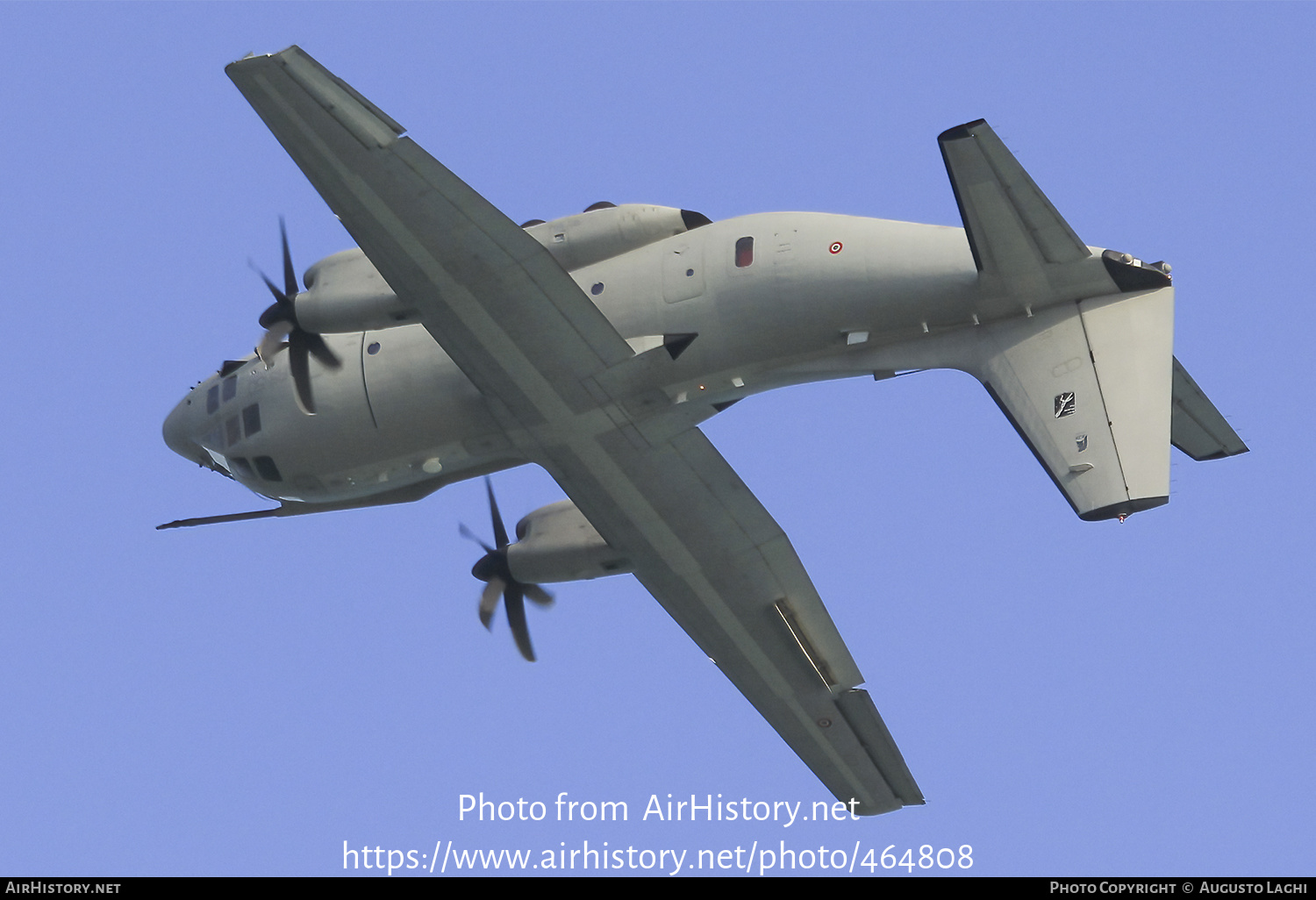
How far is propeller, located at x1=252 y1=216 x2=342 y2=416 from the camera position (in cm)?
3441

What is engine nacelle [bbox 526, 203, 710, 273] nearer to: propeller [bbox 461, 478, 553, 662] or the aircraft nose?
propeller [bbox 461, 478, 553, 662]

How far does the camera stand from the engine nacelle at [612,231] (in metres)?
33.3

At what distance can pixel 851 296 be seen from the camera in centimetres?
3111

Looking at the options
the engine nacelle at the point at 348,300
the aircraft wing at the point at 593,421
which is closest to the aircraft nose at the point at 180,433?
the engine nacelle at the point at 348,300

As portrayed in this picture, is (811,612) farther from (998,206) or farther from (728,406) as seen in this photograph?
(998,206)

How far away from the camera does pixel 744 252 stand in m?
32.1

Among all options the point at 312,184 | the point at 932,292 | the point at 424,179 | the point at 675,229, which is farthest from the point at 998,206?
the point at 312,184

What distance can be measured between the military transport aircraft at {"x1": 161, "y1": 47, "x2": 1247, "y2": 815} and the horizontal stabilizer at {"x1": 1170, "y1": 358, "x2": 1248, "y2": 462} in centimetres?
5

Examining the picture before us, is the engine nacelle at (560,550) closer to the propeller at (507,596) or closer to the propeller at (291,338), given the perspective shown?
the propeller at (507,596)

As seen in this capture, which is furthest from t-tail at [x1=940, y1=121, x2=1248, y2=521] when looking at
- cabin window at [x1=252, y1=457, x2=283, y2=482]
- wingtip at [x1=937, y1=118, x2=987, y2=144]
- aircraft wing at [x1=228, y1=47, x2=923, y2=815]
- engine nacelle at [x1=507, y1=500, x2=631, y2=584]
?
cabin window at [x1=252, y1=457, x2=283, y2=482]

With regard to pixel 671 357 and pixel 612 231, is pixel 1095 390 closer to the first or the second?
pixel 671 357

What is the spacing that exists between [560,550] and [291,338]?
276 inches

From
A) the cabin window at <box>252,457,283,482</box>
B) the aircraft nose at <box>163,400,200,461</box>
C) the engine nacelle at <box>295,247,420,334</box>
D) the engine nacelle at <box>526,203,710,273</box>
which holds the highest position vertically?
the engine nacelle at <box>526,203,710,273</box>
